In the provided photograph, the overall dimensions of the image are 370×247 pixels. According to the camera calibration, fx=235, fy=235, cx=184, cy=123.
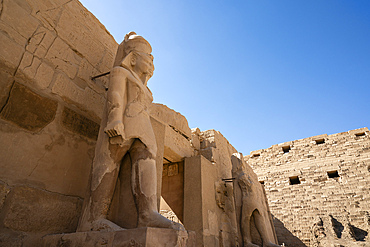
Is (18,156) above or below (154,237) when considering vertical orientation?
above

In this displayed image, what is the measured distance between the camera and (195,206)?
3998mm

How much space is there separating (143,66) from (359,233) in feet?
43.6

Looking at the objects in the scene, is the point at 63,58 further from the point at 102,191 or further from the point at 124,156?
the point at 102,191

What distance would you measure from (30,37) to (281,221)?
1437 cm

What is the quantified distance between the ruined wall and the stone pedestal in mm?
11789

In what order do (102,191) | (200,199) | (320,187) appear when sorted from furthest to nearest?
(320,187) → (200,199) → (102,191)

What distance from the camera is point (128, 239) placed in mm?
1326

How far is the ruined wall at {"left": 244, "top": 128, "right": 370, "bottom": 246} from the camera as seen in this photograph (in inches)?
445

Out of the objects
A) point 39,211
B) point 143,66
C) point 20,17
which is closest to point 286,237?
point 143,66

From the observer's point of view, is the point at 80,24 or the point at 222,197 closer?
the point at 80,24

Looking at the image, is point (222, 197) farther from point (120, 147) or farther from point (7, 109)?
point (7, 109)

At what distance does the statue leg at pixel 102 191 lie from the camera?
62.2 inches

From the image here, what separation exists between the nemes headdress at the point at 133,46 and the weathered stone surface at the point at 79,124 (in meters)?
0.66

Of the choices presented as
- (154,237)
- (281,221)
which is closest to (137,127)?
(154,237)
